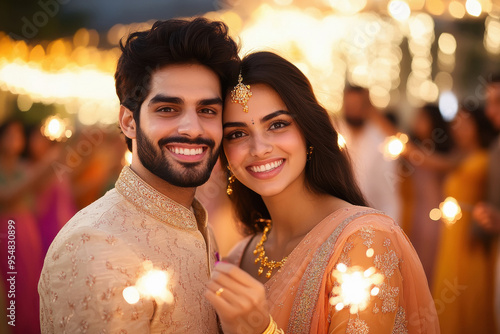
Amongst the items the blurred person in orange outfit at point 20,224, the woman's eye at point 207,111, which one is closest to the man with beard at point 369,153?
the woman's eye at point 207,111

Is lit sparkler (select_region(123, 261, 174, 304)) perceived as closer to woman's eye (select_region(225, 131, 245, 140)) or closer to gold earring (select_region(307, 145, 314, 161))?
woman's eye (select_region(225, 131, 245, 140))

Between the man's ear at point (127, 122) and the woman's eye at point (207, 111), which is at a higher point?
the woman's eye at point (207, 111)

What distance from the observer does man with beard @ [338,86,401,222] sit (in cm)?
439

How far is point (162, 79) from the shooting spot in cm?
166

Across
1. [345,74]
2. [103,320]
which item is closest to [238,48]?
[103,320]

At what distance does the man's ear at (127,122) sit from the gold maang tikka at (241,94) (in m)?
0.40

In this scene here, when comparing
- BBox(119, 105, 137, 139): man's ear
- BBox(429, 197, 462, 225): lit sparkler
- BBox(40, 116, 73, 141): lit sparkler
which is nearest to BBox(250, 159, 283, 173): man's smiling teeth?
BBox(119, 105, 137, 139): man's ear

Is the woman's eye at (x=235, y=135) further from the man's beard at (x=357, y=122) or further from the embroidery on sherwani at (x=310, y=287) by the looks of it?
the man's beard at (x=357, y=122)

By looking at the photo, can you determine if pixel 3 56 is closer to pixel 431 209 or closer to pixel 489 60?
pixel 431 209

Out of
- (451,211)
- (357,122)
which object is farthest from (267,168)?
(357,122)

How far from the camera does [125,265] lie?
54.8 inches

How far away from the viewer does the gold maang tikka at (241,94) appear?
1843mm

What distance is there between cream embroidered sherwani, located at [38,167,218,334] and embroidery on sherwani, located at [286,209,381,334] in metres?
0.29

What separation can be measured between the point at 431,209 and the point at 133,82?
11.7 ft
